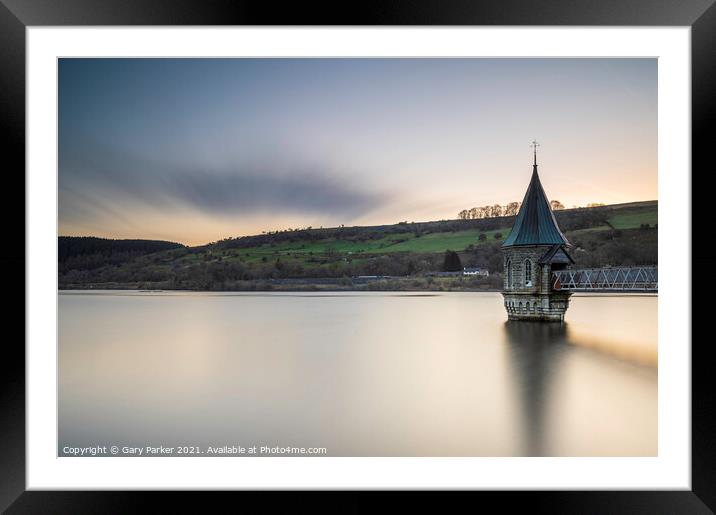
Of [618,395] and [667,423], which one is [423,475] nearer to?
[667,423]

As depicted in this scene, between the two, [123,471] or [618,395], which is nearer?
[123,471]

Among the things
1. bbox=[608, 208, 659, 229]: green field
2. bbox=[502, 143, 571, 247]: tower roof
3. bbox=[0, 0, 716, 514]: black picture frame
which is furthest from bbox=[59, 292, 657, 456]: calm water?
bbox=[608, 208, 659, 229]: green field

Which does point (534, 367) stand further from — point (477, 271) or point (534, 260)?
point (477, 271)

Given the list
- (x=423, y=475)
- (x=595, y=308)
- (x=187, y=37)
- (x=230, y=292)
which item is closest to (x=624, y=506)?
(x=423, y=475)

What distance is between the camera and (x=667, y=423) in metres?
4.09

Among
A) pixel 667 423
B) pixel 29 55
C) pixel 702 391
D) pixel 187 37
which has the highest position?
pixel 187 37

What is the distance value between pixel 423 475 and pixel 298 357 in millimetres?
7660

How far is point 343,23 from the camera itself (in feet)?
11.1

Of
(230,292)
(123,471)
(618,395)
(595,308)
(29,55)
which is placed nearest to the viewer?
(29,55)

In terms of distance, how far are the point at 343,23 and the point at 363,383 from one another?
7691mm

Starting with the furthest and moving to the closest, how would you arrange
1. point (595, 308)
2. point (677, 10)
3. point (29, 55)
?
point (595, 308)
point (29, 55)
point (677, 10)

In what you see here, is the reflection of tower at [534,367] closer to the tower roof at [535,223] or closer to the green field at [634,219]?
the tower roof at [535,223]

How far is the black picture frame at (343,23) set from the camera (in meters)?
3.37

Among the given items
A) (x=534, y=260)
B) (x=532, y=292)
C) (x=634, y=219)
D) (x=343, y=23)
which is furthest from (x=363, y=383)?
(x=634, y=219)
